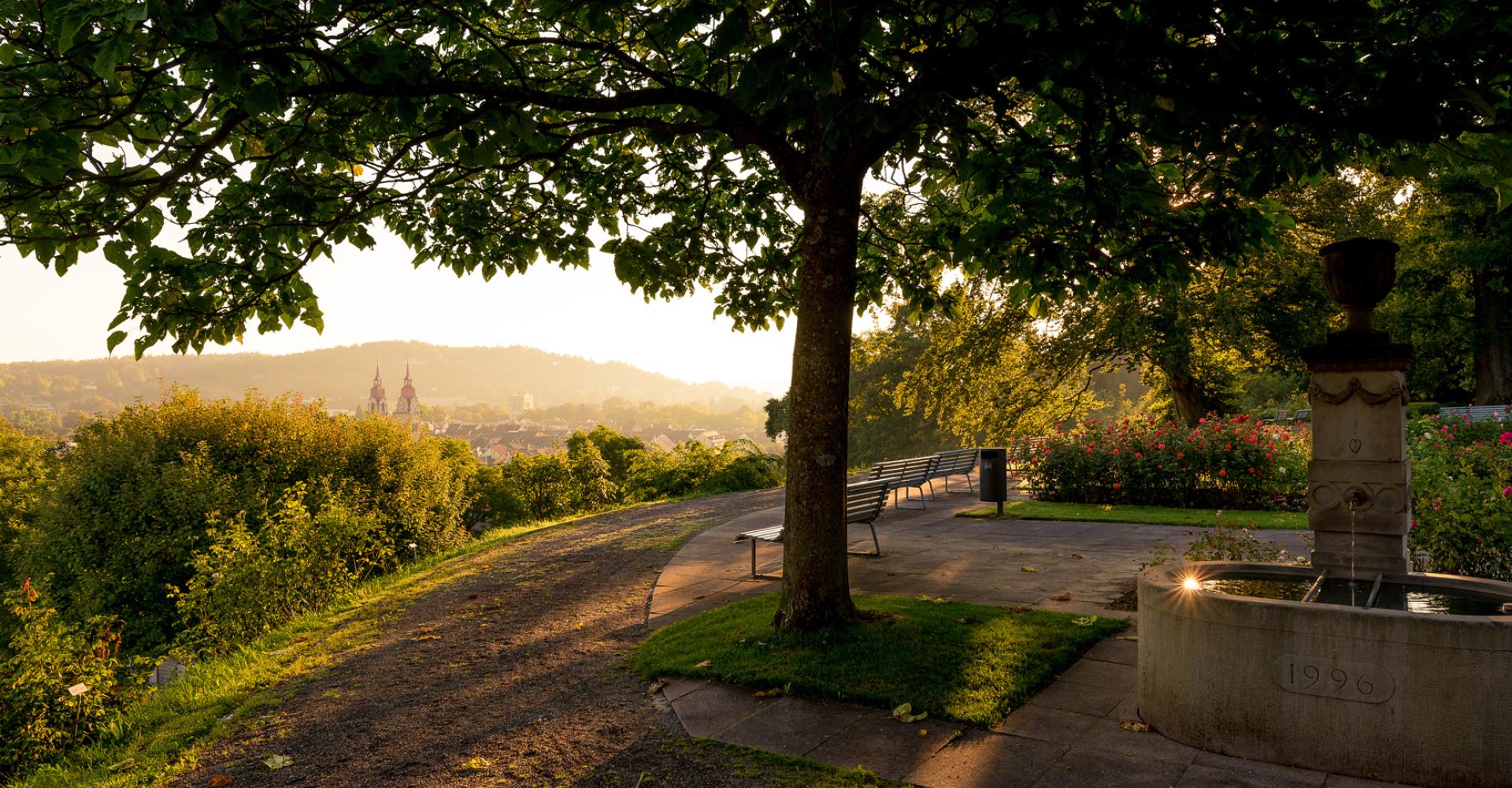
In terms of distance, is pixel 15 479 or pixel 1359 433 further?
pixel 15 479

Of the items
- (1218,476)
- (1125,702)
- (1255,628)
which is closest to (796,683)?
(1125,702)

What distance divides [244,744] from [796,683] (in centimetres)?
345

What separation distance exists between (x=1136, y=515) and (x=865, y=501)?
18.7 feet

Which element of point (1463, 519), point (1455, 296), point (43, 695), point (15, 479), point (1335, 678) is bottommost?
point (15, 479)

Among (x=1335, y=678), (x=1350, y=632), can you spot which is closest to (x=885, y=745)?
(x=1335, y=678)

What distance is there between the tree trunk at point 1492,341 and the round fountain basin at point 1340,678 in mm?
33263

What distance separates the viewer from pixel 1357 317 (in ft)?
17.6

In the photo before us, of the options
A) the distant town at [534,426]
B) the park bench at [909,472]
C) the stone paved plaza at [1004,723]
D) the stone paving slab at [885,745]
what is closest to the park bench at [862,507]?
the stone paved plaza at [1004,723]

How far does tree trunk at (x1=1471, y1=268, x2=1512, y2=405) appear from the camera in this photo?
2928 centimetres

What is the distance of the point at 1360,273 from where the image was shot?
5258mm

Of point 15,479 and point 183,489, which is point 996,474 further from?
point 15,479

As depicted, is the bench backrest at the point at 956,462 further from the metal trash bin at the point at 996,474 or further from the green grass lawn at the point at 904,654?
the green grass lawn at the point at 904,654

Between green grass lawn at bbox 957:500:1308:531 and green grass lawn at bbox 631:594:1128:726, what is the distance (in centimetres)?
662

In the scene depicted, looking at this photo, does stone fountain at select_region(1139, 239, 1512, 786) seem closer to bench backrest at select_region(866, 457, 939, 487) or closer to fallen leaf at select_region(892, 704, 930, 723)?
fallen leaf at select_region(892, 704, 930, 723)
